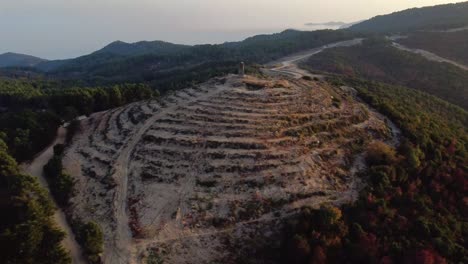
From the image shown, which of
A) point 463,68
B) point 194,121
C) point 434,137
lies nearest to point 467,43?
point 463,68

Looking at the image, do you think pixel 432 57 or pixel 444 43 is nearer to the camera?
pixel 432 57

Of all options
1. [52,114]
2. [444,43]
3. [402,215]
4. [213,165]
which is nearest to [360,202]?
[402,215]

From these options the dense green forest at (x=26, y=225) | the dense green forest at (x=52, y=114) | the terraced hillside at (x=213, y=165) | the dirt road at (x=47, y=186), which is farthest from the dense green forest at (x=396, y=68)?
the dense green forest at (x=26, y=225)

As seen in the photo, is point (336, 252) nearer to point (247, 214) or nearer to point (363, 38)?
point (247, 214)

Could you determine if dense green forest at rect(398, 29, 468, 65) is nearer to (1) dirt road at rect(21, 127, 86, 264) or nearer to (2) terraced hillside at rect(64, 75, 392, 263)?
(2) terraced hillside at rect(64, 75, 392, 263)

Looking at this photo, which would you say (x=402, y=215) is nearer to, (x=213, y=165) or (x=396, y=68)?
(x=213, y=165)

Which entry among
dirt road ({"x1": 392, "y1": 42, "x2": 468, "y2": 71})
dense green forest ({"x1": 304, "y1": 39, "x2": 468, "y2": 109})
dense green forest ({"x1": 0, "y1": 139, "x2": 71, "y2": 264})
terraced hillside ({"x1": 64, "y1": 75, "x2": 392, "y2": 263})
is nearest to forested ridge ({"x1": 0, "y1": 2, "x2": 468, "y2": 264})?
dense green forest ({"x1": 0, "y1": 139, "x2": 71, "y2": 264})
